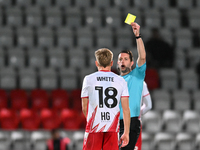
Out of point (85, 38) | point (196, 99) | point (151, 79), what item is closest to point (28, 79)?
point (85, 38)

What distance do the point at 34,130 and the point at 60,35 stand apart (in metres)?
3.02

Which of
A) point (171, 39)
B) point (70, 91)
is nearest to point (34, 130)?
point (70, 91)

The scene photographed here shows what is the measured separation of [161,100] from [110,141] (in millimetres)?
4984

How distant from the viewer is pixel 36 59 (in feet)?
30.7

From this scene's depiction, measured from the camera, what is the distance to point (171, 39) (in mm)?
10211

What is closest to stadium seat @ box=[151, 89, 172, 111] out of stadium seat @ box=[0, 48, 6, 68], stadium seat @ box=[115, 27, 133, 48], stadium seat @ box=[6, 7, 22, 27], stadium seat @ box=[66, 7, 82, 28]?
stadium seat @ box=[115, 27, 133, 48]

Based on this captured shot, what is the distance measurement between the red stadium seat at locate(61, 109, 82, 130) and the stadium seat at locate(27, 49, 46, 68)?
1.82 metres

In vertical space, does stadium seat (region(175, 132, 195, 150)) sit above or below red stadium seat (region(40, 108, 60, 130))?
below

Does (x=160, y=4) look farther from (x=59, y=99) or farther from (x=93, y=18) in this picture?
(x=59, y=99)

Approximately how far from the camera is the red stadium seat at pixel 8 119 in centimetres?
785

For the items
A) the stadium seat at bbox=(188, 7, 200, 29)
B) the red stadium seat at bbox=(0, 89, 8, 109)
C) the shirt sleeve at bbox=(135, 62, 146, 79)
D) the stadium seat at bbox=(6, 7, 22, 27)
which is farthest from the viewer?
the stadium seat at bbox=(188, 7, 200, 29)

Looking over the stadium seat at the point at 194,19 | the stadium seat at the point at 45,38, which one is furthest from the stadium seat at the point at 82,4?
the stadium seat at the point at 194,19

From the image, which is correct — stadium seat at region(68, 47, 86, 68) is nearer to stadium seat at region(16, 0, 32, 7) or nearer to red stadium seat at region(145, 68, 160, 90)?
red stadium seat at region(145, 68, 160, 90)

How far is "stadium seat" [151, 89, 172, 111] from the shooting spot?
845 cm
